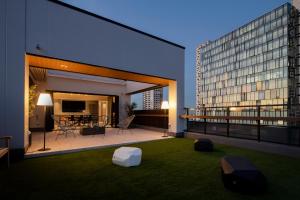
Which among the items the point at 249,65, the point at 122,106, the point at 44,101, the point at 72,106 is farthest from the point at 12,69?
the point at 249,65

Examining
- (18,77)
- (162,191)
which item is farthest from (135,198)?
(18,77)

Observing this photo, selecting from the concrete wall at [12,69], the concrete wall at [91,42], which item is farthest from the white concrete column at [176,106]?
the concrete wall at [12,69]

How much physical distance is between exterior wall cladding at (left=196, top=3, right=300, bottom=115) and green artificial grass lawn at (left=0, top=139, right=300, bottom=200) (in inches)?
1192

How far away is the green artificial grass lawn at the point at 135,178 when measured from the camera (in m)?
2.38

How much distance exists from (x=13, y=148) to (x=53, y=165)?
1257mm

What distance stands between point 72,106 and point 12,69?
11.3 m

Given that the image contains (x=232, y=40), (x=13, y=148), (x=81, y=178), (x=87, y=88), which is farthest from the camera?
(x=232, y=40)

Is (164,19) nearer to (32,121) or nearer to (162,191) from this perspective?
(32,121)

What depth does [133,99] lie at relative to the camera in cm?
1302

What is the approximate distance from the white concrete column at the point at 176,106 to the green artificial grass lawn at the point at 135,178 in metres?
3.28

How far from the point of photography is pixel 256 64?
33.1m

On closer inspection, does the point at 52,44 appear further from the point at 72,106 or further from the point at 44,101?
the point at 72,106

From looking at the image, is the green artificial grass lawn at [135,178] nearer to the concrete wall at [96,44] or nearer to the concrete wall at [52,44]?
the concrete wall at [52,44]

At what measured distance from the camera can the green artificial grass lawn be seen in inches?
93.8
